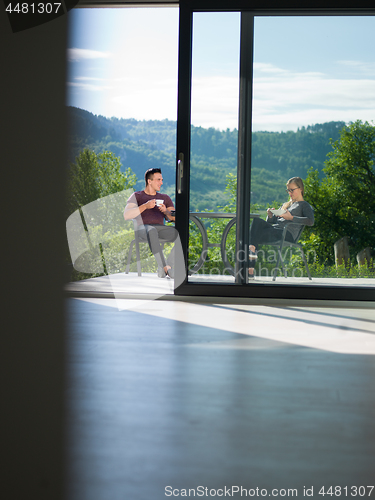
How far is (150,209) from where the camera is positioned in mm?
5406

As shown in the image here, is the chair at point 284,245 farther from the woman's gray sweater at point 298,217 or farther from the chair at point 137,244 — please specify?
the chair at point 137,244

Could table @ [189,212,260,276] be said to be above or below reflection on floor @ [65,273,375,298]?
above

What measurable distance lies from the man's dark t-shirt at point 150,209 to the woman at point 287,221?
1.23m

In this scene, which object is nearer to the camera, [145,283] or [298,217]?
[298,217]

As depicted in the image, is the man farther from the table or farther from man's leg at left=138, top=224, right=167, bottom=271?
the table

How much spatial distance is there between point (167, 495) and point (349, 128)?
3.84 metres

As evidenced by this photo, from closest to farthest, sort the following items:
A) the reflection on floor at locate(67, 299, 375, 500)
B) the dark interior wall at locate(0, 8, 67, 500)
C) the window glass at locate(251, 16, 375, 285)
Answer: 1. the reflection on floor at locate(67, 299, 375, 500)
2. the dark interior wall at locate(0, 8, 67, 500)
3. the window glass at locate(251, 16, 375, 285)

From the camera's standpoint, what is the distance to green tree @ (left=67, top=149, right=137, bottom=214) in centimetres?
607

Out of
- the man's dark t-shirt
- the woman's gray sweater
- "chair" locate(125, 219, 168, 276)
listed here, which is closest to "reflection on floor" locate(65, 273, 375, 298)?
"chair" locate(125, 219, 168, 276)

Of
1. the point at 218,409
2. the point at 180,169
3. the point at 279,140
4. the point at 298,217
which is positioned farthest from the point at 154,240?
the point at 218,409

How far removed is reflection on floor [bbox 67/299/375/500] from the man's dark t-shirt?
222 cm

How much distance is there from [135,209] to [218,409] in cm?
388

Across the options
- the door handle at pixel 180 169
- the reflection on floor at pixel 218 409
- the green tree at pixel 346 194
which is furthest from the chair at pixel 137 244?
the reflection on floor at pixel 218 409

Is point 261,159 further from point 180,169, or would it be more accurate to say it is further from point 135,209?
point 135,209
